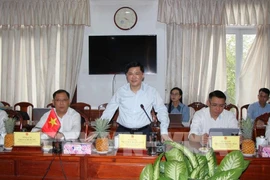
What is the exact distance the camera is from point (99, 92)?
573 centimetres

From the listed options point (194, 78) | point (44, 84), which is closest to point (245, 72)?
point (194, 78)

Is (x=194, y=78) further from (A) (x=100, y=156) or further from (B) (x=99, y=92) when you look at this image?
(A) (x=100, y=156)

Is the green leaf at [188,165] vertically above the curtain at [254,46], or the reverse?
the curtain at [254,46]

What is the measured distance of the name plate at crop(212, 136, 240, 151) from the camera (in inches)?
79.7

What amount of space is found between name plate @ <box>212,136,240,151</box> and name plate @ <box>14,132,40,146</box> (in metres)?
1.25

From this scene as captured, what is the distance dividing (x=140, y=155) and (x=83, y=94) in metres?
3.94

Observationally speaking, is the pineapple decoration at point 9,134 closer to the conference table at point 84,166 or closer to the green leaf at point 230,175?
the conference table at point 84,166

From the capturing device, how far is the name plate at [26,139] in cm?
215

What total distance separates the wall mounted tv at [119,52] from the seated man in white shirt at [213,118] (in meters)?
2.83

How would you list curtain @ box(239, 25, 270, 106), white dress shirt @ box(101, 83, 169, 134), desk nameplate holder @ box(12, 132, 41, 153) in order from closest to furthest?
desk nameplate holder @ box(12, 132, 41, 153)
white dress shirt @ box(101, 83, 169, 134)
curtain @ box(239, 25, 270, 106)

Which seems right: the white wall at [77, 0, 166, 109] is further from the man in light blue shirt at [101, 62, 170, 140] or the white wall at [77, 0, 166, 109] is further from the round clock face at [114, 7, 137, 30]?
the man in light blue shirt at [101, 62, 170, 140]

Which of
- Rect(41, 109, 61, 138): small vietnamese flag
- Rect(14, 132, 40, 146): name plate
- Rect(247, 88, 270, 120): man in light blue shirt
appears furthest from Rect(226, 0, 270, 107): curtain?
Rect(14, 132, 40, 146): name plate

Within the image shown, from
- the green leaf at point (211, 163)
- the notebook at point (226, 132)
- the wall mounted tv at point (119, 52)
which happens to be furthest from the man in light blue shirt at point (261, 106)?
the green leaf at point (211, 163)

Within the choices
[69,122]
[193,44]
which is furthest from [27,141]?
[193,44]
